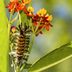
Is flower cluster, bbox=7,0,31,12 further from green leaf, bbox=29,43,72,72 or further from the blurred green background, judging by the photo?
the blurred green background

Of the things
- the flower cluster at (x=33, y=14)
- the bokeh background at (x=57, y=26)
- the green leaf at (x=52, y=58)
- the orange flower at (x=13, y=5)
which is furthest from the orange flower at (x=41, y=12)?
the bokeh background at (x=57, y=26)

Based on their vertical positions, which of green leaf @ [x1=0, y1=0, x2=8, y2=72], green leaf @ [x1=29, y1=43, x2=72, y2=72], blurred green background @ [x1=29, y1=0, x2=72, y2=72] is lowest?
blurred green background @ [x1=29, y1=0, x2=72, y2=72]

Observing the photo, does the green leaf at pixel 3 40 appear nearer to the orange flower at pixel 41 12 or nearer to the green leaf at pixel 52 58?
the green leaf at pixel 52 58

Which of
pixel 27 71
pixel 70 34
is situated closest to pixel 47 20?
pixel 27 71

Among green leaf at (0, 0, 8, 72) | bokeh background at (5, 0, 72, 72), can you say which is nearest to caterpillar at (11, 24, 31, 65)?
green leaf at (0, 0, 8, 72)

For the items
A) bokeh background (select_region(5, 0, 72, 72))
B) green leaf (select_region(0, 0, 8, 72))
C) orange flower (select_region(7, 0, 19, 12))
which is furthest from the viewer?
bokeh background (select_region(5, 0, 72, 72))

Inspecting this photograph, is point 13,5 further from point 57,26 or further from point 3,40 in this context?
point 57,26

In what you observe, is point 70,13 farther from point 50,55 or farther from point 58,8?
point 50,55

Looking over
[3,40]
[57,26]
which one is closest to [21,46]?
[3,40]
